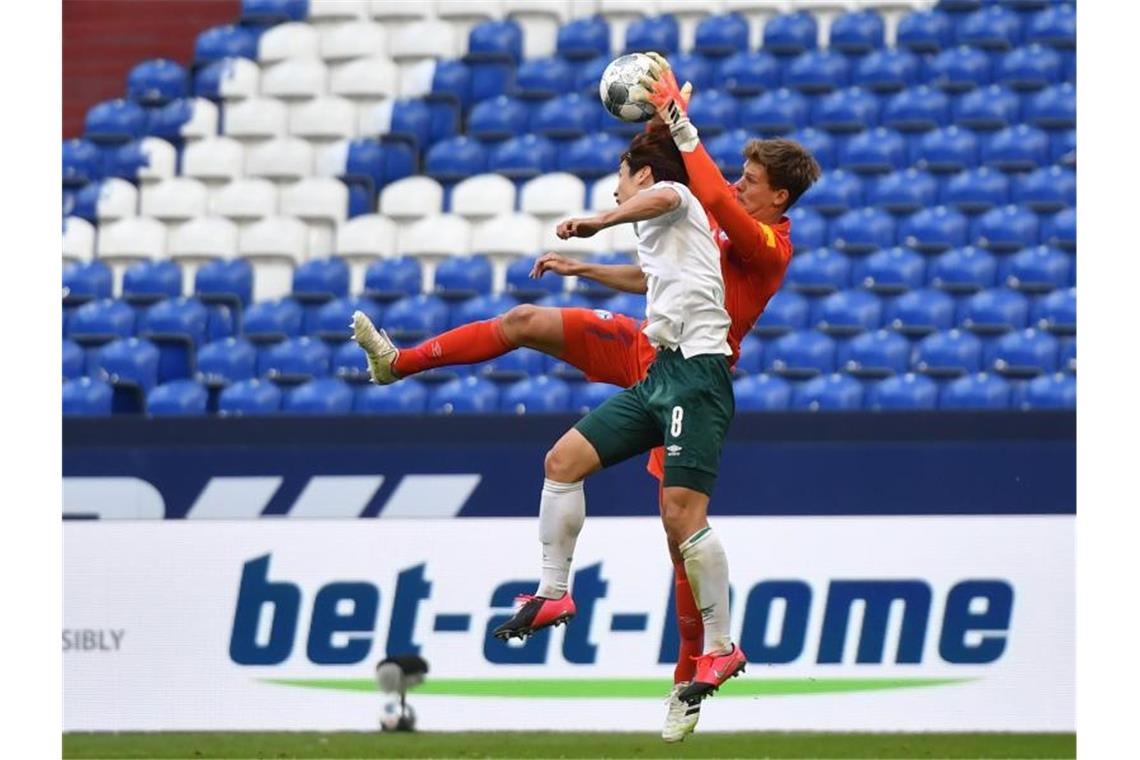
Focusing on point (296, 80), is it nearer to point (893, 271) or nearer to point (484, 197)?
point (484, 197)

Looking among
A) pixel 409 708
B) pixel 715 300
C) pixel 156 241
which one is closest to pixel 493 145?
pixel 156 241

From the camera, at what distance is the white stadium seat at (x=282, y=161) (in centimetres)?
1669

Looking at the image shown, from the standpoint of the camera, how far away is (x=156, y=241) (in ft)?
53.1

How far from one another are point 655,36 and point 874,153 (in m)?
2.38

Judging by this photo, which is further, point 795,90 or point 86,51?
point 86,51

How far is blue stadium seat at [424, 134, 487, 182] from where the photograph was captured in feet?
53.6

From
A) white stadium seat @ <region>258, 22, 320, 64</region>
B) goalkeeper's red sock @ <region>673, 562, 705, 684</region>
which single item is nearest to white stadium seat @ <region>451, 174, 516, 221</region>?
white stadium seat @ <region>258, 22, 320, 64</region>

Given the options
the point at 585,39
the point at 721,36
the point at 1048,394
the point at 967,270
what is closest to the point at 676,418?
the point at 1048,394

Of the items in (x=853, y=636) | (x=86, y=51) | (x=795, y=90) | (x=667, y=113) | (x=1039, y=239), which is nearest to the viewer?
(x=667, y=113)

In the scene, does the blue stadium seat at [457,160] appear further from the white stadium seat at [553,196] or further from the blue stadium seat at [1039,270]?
the blue stadium seat at [1039,270]

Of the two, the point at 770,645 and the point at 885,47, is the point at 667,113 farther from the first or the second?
the point at 885,47

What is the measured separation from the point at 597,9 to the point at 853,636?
296 inches

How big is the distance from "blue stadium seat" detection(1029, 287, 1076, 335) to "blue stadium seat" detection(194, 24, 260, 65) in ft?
25.1

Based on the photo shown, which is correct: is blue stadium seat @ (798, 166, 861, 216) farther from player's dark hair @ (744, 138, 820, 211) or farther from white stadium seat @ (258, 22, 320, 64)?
player's dark hair @ (744, 138, 820, 211)
